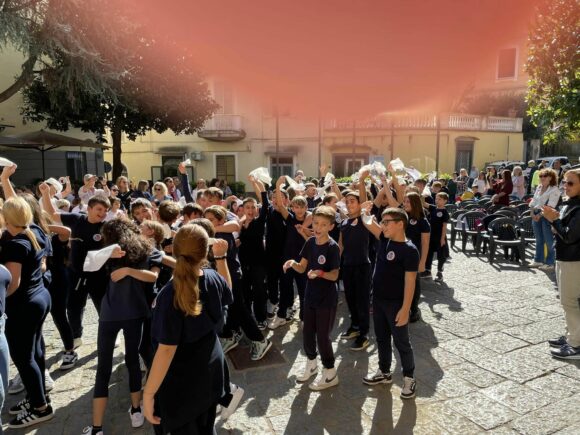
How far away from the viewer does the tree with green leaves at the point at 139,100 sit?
1405cm

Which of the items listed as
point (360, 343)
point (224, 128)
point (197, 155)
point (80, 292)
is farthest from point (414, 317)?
point (197, 155)

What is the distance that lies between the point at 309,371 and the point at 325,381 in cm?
21

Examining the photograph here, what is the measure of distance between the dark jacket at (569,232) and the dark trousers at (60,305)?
4.88 metres

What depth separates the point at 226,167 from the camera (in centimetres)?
2450

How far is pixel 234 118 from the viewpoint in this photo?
23.6 m

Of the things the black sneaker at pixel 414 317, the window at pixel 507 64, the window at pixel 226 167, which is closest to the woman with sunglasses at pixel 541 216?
the black sneaker at pixel 414 317

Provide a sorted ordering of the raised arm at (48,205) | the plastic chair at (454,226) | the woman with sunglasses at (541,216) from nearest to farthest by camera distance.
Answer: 1. the raised arm at (48,205)
2. the woman with sunglasses at (541,216)
3. the plastic chair at (454,226)

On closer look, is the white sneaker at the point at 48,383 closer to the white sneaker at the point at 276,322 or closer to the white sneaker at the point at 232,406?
the white sneaker at the point at 232,406

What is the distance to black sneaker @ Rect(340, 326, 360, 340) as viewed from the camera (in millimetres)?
4704

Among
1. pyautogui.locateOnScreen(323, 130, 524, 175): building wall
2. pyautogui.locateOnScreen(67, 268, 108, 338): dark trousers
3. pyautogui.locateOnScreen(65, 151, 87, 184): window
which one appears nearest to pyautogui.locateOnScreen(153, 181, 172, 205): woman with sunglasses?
pyautogui.locateOnScreen(67, 268, 108, 338): dark trousers

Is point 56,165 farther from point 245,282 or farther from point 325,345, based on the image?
point 325,345

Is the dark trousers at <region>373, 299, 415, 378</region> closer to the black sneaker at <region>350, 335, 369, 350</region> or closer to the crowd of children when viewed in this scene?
the crowd of children

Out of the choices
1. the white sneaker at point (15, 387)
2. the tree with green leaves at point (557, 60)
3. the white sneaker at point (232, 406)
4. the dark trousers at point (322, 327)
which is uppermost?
the tree with green leaves at point (557, 60)

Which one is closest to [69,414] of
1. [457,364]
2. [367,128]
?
[457,364]
